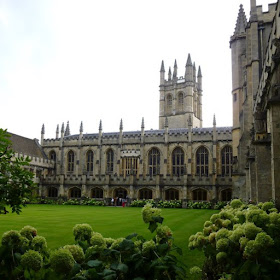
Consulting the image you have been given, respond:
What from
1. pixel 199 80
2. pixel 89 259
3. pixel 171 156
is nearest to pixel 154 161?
pixel 171 156

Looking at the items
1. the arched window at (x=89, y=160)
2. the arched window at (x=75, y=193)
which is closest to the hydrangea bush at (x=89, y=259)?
the arched window at (x=75, y=193)

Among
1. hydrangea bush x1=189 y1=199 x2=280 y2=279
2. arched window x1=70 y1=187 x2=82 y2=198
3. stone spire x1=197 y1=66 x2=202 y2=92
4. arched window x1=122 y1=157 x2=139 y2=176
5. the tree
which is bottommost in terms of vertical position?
arched window x1=70 y1=187 x2=82 y2=198

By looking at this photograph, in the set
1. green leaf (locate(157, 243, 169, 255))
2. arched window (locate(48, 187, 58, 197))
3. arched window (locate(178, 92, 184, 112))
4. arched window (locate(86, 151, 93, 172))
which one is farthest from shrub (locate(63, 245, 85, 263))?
arched window (locate(178, 92, 184, 112))

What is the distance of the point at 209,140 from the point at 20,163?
35314 millimetres

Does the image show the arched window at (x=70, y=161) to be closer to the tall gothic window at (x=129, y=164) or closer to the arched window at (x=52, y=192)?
the arched window at (x=52, y=192)

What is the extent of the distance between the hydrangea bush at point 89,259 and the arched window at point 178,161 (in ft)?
117

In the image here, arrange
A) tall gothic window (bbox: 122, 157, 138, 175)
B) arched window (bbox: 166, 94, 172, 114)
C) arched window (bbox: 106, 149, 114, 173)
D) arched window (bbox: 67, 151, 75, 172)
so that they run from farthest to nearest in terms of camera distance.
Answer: arched window (bbox: 166, 94, 172, 114) → arched window (bbox: 67, 151, 75, 172) → arched window (bbox: 106, 149, 114, 173) → tall gothic window (bbox: 122, 157, 138, 175)

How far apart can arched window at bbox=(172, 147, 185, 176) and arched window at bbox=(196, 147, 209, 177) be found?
1.82 meters

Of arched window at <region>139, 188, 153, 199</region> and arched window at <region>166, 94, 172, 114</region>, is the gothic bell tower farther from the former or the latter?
arched window at <region>139, 188, 153, 199</region>

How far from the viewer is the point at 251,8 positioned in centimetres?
2314

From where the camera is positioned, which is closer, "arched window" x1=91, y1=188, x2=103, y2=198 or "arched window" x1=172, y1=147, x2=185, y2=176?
"arched window" x1=91, y1=188, x2=103, y2=198

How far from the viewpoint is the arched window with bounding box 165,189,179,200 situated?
34.2 meters

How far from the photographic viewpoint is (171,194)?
3450cm

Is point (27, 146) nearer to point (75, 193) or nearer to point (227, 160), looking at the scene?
point (75, 193)
